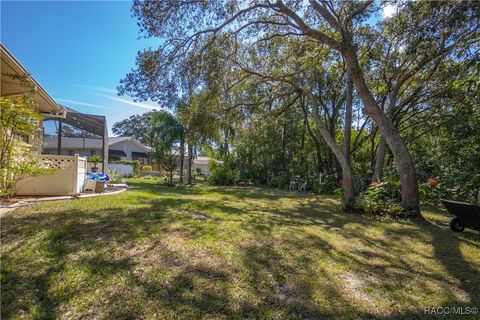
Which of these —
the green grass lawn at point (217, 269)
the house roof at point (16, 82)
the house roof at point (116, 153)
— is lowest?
the green grass lawn at point (217, 269)

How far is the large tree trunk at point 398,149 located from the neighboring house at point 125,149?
25276mm

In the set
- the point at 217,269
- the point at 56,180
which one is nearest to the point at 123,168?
the point at 56,180

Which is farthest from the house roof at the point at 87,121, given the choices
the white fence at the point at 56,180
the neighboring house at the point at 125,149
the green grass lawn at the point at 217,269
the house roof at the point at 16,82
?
the neighboring house at the point at 125,149

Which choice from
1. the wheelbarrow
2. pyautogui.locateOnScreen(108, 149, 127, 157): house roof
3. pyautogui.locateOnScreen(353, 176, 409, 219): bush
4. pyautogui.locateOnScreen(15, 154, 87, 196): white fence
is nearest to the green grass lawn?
the wheelbarrow

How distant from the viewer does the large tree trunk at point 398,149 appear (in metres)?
6.91

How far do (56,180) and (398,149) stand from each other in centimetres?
952

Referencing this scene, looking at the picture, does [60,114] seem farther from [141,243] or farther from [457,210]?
[457,210]

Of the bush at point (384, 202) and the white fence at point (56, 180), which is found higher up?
the white fence at point (56, 180)

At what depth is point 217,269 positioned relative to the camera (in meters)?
3.07

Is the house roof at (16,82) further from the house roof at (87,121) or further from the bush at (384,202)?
the bush at (384,202)

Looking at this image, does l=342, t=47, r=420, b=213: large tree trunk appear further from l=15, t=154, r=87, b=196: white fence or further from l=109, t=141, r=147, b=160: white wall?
l=109, t=141, r=147, b=160: white wall

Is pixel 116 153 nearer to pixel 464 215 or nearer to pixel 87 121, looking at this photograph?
pixel 87 121

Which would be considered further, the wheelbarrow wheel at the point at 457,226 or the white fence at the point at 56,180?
the white fence at the point at 56,180

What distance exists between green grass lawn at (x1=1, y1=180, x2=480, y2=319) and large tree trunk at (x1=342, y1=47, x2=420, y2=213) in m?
1.81
